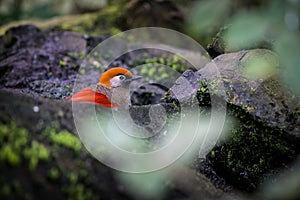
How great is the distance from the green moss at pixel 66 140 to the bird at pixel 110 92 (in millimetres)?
582

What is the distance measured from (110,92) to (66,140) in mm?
1217

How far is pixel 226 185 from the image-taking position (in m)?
3.10

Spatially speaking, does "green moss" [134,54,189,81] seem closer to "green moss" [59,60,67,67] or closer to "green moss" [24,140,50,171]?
"green moss" [59,60,67,67]

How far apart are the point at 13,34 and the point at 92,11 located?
1.85 metres

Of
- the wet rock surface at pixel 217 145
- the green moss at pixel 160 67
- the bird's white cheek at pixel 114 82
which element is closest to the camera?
the wet rock surface at pixel 217 145

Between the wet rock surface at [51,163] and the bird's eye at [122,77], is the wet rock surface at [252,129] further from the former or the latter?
the bird's eye at [122,77]

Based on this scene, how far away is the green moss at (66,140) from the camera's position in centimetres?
253

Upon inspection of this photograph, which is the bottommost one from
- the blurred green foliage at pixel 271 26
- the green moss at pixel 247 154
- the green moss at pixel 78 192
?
the green moss at pixel 78 192

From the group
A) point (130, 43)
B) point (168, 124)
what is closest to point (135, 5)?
point (130, 43)

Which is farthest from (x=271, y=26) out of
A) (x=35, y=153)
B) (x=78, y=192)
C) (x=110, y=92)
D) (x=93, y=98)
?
(x=110, y=92)

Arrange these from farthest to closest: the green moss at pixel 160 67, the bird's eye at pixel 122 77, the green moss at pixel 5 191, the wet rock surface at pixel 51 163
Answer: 1. the green moss at pixel 160 67
2. the bird's eye at pixel 122 77
3. the wet rock surface at pixel 51 163
4. the green moss at pixel 5 191

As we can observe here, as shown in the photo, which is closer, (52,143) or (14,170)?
(14,170)

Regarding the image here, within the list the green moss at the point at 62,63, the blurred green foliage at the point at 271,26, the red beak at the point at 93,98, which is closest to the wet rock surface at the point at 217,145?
the red beak at the point at 93,98

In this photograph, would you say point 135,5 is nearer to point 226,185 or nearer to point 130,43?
point 130,43
